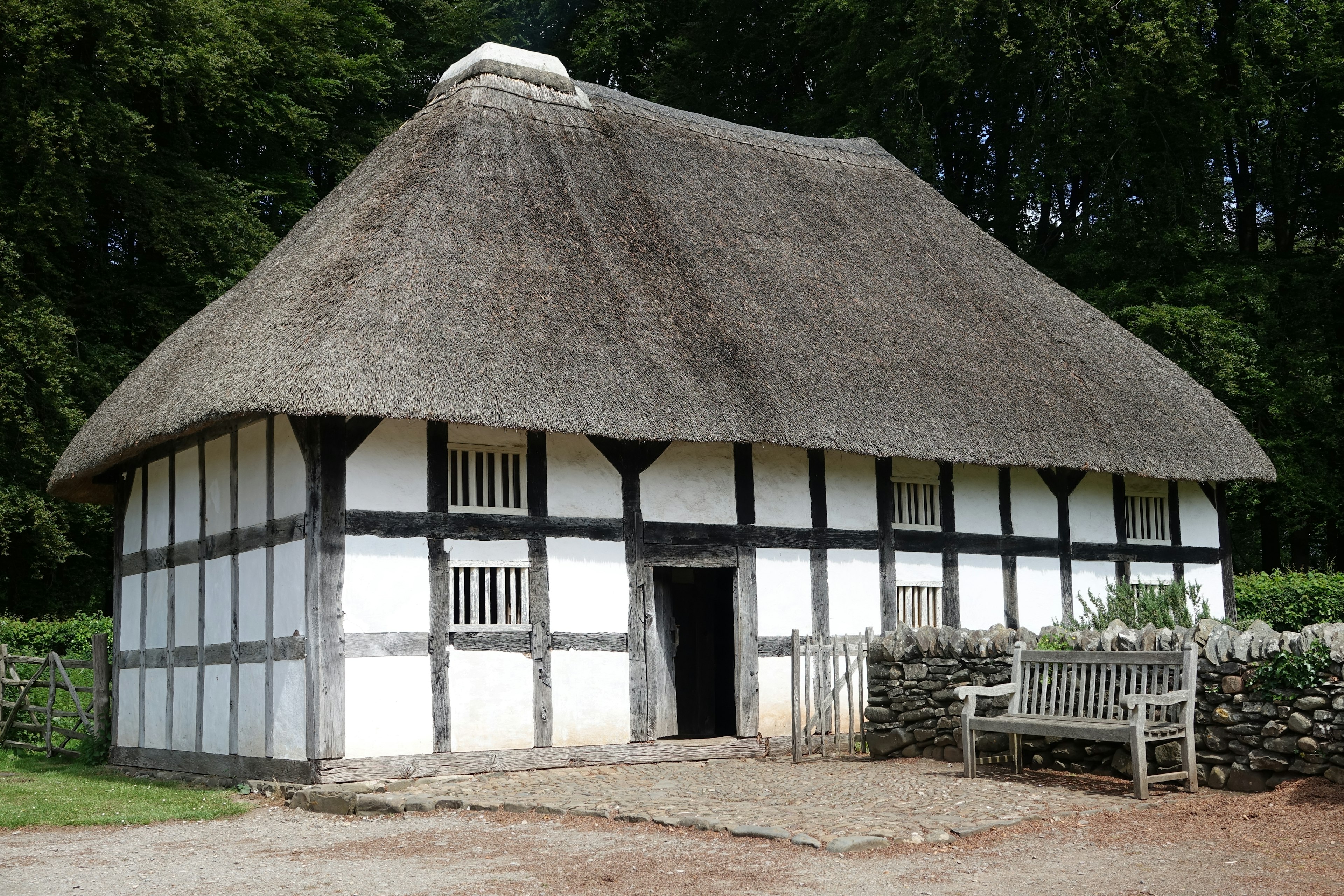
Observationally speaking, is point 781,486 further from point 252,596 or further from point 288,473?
point 252,596

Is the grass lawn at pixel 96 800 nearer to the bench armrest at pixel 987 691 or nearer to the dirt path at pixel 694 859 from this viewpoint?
the dirt path at pixel 694 859

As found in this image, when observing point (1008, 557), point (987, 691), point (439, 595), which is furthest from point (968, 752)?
point (1008, 557)

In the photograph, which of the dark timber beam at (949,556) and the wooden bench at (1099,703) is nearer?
the wooden bench at (1099,703)

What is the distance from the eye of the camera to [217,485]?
44.4 ft

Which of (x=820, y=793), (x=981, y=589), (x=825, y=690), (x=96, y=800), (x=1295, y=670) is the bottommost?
(x=96, y=800)

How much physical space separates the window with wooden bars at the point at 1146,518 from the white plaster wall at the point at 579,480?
26.0 ft

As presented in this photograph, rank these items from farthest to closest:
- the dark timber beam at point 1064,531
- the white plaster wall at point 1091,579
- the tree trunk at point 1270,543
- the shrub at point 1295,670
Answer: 1. the tree trunk at point 1270,543
2. the white plaster wall at point 1091,579
3. the dark timber beam at point 1064,531
4. the shrub at point 1295,670

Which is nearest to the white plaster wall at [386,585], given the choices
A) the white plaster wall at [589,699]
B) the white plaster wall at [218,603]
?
the white plaster wall at [589,699]

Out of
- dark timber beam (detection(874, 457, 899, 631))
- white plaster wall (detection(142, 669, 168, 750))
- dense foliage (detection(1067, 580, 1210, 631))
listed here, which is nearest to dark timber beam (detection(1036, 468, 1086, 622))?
dense foliage (detection(1067, 580, 1210, 631))

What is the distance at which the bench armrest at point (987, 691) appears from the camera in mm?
10617

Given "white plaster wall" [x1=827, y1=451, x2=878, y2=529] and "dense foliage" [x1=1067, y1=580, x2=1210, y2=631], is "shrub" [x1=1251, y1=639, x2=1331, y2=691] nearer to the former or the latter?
"dense foliage" [x1=1067, y1=580, x2=1210, y2=631]

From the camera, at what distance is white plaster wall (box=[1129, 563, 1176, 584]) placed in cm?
1739

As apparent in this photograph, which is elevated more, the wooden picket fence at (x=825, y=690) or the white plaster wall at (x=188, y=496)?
the white plaster wall at (x=188, y=496)

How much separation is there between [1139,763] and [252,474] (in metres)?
8.56
